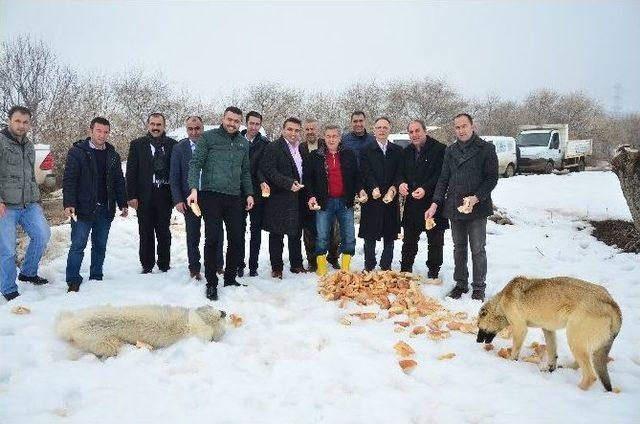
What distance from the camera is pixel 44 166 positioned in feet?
32.3

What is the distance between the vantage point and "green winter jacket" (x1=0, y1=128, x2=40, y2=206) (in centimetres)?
493

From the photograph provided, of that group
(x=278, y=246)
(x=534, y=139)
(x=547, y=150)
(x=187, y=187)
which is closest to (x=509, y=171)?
(x=547, y=150)

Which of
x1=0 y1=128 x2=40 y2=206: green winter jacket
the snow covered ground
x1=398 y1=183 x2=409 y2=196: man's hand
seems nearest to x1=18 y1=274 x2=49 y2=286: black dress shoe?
the snow covered ground

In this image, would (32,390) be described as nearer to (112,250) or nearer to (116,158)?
(116,158)

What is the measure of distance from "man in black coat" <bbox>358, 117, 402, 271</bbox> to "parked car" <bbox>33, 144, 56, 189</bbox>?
24.8ft

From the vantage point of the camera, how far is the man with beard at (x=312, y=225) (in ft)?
21.5

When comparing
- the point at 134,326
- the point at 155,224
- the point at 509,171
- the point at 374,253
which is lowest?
the point at 134,326

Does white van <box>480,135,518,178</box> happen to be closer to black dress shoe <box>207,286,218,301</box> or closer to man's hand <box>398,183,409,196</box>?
man's hand <box>398,183,409,196</box>

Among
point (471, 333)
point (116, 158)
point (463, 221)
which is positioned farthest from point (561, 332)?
point (116, 158)

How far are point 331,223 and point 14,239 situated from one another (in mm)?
3886

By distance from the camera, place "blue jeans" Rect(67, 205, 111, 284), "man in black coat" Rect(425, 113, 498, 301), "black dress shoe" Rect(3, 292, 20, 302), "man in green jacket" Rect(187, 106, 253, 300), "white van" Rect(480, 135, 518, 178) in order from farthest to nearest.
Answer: "white van" Rect(480, 135, 518, 178), "blue jeans" Rect(67, 205, 111, 284), "man in green jacket" Rect(187, 106, 253, 300), "man in black coat" Rect(425, 113, 498, 301), "black dress shoe" Rect(3, 292, 20, 302)

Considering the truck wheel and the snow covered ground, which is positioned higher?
the truck wheel

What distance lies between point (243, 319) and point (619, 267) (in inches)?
219

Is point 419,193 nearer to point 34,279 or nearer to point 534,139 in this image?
point 34,279
